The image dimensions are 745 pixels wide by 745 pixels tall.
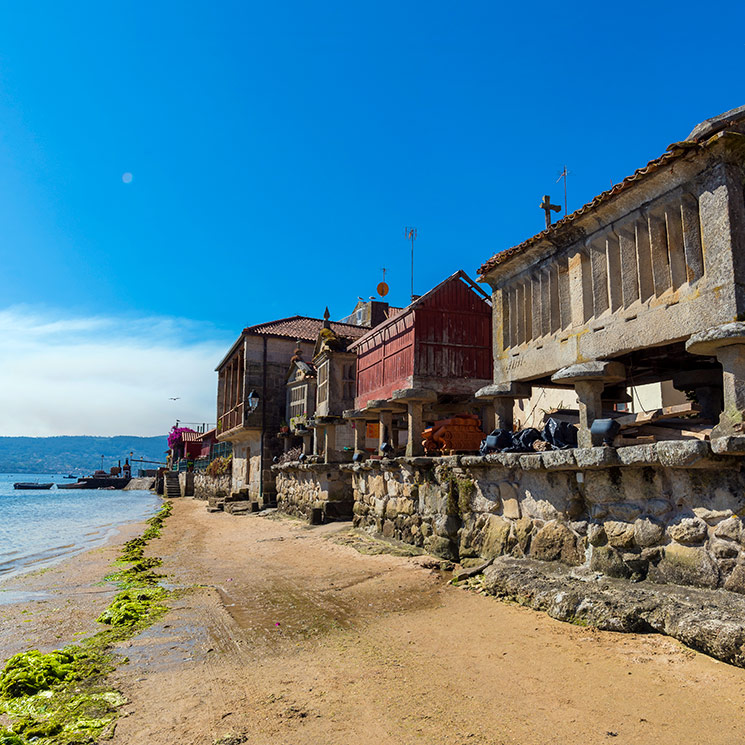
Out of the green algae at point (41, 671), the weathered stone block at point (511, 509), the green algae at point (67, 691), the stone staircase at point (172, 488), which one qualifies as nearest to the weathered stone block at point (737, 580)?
the weathered stone block at point (511, 509)

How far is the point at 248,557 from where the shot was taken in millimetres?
10984

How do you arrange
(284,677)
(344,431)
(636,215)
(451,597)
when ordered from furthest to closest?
(344,431) → (451,597) → (636,215) → (284,677)

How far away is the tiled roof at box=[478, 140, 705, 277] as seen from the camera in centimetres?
523

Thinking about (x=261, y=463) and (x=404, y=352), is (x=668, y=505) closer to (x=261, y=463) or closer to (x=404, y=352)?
(x=404, y=352)

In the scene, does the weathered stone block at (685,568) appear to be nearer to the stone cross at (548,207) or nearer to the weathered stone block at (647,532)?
the weathered stone block at (647,532)

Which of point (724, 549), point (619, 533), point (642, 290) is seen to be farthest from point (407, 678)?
point (642, 290)

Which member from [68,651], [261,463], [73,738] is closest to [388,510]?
[68,651]

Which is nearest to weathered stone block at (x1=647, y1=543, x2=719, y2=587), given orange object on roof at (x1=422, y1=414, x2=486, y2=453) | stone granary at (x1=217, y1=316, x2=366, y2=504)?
orange object on roof at (x1=422, y1=414, x2=486, y2=453)

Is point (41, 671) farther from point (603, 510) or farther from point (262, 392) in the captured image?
point (262, 392)

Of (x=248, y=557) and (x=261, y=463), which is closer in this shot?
(x=248, y=557)

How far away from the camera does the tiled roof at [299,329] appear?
80.6ft

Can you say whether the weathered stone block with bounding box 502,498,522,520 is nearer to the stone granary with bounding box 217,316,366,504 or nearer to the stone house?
the stone house

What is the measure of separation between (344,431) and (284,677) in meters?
12.8

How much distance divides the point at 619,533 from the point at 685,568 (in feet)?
2.50
